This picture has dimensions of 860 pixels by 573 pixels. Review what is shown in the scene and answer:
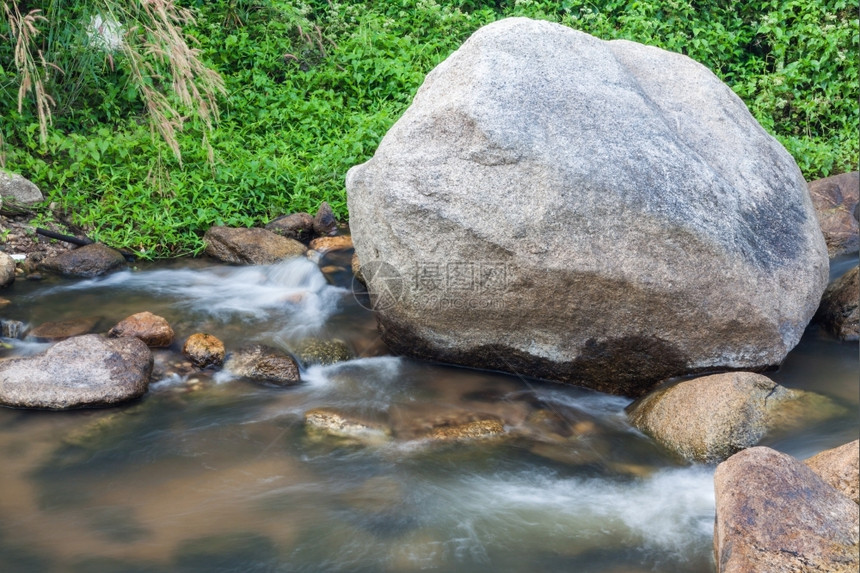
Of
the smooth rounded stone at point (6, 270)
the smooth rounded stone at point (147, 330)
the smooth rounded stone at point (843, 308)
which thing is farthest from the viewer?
the smooth rounded stone at point (6, 270)

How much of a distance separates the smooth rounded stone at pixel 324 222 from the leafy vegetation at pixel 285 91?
0.22 metres

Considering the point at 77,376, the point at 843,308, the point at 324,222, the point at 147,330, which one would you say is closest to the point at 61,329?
the point at 147,330

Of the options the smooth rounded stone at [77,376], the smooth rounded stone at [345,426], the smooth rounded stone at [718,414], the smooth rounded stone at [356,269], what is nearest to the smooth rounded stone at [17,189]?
the smooth rounded stone at [77,376]

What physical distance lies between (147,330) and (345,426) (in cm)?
161

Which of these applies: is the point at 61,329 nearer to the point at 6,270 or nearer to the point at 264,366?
the point at 6,270

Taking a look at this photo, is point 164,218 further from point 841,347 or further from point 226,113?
point 841,347

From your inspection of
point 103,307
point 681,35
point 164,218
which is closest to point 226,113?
point 164,218

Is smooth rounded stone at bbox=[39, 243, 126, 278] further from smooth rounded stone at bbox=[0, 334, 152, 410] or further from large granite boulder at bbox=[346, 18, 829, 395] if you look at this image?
large granite boulder at bbox=[346, 18, 829, 395]

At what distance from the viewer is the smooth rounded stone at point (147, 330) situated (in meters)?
5.52

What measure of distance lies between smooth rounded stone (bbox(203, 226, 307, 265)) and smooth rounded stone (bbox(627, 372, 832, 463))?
134 inches

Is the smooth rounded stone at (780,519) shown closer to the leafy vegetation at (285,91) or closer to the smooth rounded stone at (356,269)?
the smooth rounded stone at (356,269)

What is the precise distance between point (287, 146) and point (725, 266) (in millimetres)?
4776

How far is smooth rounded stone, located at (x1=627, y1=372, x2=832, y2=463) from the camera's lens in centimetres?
441

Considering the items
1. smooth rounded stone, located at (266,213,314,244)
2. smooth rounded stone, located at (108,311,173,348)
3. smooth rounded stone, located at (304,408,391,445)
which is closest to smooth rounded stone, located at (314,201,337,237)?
smooth rounded stone, located at (266,213,314,244)
